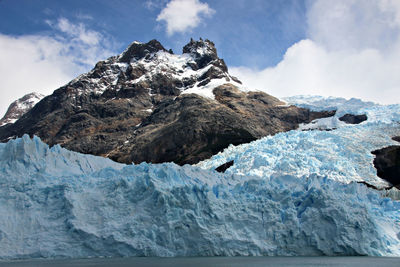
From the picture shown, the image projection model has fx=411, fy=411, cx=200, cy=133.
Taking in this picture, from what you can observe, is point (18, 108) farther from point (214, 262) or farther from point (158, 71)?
point (214, 262)

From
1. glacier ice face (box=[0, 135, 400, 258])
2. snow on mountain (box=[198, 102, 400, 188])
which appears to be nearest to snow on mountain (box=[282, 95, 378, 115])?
snow on mountain (box=[198, 102, 400, 188])

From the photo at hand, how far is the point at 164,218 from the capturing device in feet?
59.1

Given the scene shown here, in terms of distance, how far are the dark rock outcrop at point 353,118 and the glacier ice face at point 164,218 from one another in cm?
4204

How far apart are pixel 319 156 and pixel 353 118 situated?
1296 inches

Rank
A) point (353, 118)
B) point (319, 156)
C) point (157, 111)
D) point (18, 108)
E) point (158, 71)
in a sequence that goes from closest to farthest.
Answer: point (319, 156)
point (353, 118)
point (157, 111)
point (158, 71)
point (18, 108)

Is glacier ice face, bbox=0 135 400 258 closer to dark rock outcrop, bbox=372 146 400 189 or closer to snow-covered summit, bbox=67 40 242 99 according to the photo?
Answer: dark rock outcrop, bbox=372 146 400 189

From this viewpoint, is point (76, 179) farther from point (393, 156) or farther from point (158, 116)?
point (158, 116)

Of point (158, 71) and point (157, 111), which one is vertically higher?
point (158, 71)

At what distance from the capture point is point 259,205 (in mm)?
19203

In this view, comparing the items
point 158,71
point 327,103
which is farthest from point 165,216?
point 327,103

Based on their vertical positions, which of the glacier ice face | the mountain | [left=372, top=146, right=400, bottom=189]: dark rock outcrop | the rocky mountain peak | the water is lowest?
the water

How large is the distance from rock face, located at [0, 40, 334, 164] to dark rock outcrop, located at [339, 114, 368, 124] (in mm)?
9300

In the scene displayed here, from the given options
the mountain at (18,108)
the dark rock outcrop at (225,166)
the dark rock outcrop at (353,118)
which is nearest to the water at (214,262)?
the dark rock outcrop at (225,166)

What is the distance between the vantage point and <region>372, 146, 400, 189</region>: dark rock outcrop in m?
34.0
